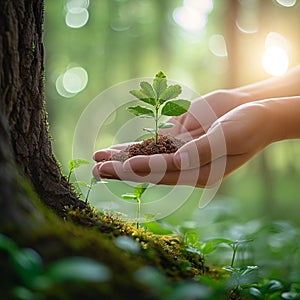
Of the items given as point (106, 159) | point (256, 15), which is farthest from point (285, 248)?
point (256, 15)

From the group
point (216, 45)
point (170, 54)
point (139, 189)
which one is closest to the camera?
point (139, 189)

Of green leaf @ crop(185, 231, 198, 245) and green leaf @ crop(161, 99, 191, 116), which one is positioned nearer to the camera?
green leaf @ crop(161, 99, 191, 116)

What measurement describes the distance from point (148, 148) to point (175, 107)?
→ 228 mm

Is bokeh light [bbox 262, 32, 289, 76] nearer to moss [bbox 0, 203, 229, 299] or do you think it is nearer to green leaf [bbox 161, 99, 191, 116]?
green leaf [bbox 161, 99, 191, 116]

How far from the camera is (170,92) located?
175 cm

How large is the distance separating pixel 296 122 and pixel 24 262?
5.35 feet

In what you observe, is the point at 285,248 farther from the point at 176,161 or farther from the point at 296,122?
the point at 176,161

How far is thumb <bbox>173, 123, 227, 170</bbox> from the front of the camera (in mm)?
1755

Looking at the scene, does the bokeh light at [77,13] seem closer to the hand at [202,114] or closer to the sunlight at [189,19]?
the sunlight at [189,19]

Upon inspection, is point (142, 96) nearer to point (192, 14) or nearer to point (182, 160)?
point (182, 160)

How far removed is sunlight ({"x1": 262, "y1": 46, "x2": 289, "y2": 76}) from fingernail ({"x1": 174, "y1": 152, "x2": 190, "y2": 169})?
10126mm

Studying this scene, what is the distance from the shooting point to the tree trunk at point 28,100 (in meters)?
1.32

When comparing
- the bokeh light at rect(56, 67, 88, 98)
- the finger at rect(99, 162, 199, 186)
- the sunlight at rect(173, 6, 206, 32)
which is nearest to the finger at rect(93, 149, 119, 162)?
the finger at rect(99, 162, 199, 186)

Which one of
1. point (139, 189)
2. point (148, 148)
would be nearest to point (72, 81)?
point (148, 148)
